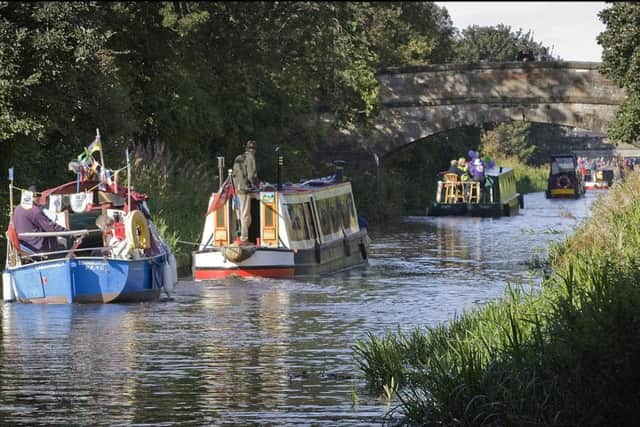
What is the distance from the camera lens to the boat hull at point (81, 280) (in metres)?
22.5

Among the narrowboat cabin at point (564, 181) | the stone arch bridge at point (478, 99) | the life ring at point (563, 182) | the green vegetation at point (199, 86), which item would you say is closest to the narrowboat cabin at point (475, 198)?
the green vegetation at point (199, 86)

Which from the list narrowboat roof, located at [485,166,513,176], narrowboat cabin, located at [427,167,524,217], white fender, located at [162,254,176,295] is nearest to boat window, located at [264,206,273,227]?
white fender, located at [162,254,176,295]

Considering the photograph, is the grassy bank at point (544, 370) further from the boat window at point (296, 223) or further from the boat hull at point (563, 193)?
the boat hull at point (563, 193)

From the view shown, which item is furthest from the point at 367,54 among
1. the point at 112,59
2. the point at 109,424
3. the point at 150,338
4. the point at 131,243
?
the point at 109,424

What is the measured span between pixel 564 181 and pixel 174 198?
40808 mm

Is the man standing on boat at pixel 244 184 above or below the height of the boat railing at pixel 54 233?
above

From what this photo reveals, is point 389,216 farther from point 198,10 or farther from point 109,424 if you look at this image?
point 109,424

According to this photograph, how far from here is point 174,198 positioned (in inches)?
1324

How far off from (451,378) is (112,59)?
22834 millimetres

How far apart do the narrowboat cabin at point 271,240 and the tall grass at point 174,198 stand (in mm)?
1665

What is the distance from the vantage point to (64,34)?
27.8 meters

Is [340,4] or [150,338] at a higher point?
[340,4]

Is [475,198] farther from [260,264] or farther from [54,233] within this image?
[54,233]

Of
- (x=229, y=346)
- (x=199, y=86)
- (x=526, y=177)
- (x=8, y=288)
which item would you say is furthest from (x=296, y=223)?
(x=526, y=177)
